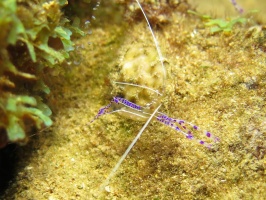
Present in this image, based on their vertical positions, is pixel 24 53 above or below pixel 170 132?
below

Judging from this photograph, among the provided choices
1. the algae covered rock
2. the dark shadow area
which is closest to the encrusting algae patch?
the dark shadow area

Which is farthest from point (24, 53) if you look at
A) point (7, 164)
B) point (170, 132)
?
point (170, 132)

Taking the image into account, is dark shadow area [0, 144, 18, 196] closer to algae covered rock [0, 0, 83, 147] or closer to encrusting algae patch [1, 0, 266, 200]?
encrusting algae patch [1, 0, 266, 200]

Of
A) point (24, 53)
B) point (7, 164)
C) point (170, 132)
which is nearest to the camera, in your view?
point (24, 53)

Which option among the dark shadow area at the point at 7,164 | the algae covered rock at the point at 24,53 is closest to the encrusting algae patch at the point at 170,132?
the dark shadow area at the point at 7,164

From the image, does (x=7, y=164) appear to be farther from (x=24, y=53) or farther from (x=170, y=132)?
(x=170, y=132)

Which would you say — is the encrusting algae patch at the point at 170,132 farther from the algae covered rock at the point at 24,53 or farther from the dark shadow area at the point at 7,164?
the algae covered rock at the point at 24,53

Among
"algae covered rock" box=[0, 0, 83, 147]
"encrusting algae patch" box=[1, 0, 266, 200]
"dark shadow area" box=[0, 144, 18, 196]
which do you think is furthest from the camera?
"dark shadow area" box=[0, 144, 18, 196]

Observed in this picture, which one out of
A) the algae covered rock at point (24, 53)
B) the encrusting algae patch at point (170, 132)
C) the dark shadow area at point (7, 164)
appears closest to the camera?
the algae covered rock at point (24, 53)

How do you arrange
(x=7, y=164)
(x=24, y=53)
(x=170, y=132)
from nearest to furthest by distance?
(x=24, y=53) → (x=170, y=132) → (x=7, y=164)
